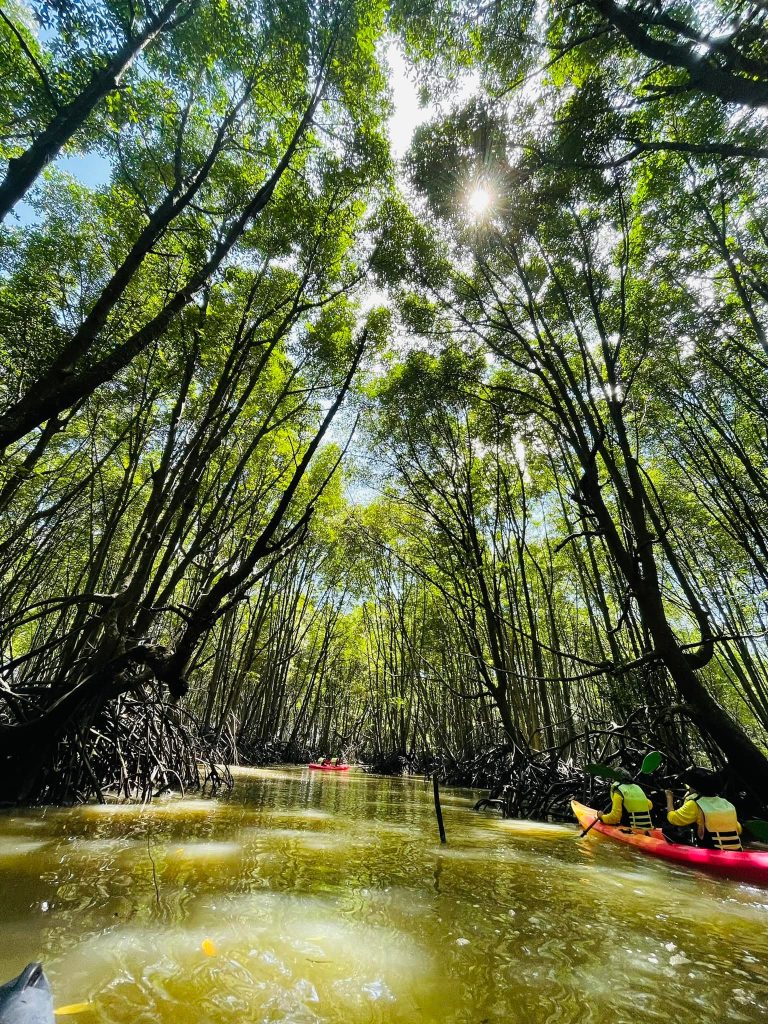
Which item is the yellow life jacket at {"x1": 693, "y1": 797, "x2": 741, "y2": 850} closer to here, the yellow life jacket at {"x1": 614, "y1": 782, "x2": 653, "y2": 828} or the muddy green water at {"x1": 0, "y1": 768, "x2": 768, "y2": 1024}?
the muddy green water at {"x1": 0, "y1": 768, "x2": 768, "y2": 1024}

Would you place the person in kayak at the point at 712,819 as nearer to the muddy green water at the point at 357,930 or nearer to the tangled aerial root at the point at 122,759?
the muddy green water at the point at 357,930

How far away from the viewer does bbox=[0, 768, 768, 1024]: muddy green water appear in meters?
1.68

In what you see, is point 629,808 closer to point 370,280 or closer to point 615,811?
point 615,811

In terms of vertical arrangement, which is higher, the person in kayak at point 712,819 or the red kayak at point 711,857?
the person in kayak at point 712,819

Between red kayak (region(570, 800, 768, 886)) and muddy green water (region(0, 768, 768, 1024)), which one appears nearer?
muddy green water (region(0, 768, 768, 1024))

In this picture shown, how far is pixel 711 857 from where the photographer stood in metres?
4.03

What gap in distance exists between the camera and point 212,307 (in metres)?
6.50

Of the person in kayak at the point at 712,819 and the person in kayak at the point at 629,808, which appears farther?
the person in kayak at the point at 629,808

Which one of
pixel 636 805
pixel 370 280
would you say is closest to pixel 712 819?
pixel 636 805

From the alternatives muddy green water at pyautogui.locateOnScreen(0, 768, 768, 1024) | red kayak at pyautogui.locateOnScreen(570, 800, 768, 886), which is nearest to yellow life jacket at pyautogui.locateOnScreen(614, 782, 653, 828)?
red kayak at pyautogui.locateOnScreen(570, 800, 768, 886)

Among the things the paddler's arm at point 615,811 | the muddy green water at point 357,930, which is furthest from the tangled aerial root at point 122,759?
the paddler's arm at point 615,811

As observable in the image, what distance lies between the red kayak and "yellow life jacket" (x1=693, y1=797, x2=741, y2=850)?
0.48 ft

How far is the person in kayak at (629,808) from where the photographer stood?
5160 millimetres

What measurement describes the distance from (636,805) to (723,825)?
1151 millimetres
